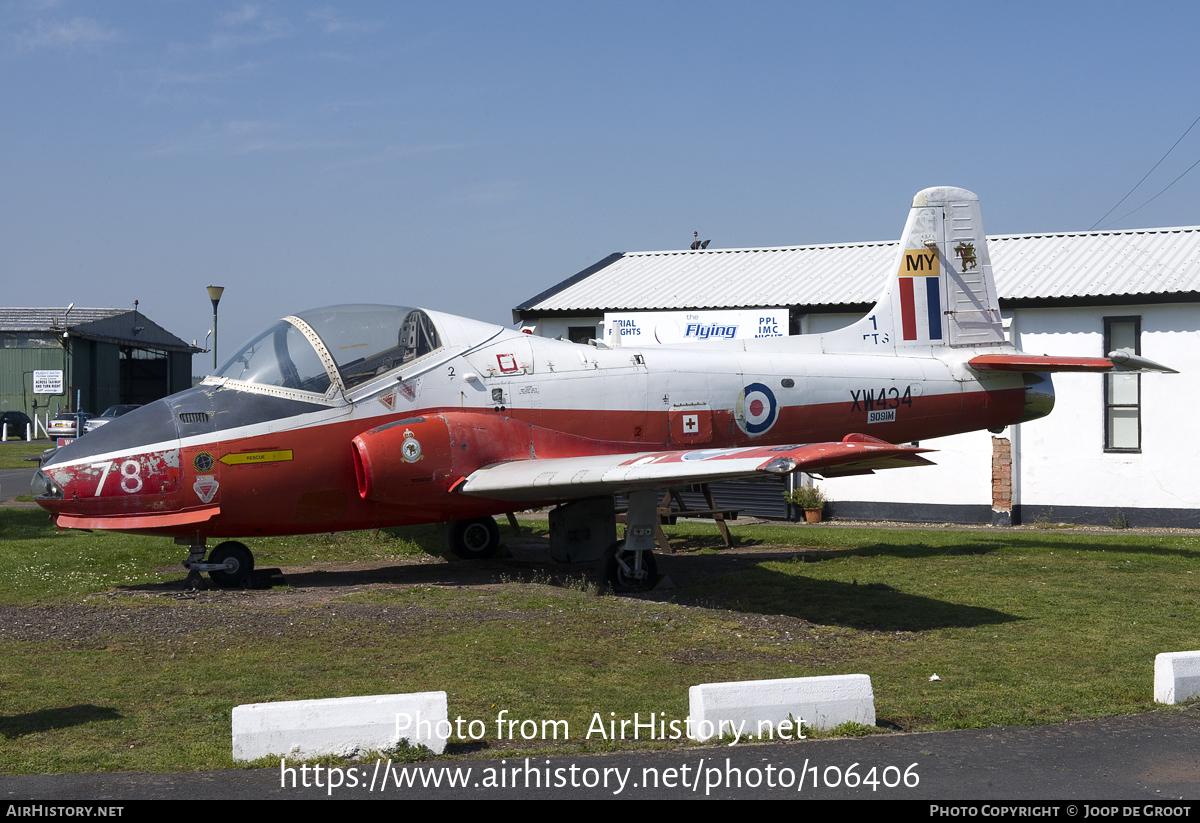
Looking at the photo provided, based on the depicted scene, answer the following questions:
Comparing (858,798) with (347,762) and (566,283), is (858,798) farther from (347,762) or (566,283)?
(566,283)

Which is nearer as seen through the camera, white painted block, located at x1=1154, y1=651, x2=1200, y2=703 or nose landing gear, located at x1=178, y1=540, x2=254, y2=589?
white painted block, located at x1=1154, y1=651, x2=1200, y2=703

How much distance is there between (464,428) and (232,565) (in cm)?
301

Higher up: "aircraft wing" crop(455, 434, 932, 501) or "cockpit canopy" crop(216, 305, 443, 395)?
"cockpit canopy" crop(216, 305, 443, 395)

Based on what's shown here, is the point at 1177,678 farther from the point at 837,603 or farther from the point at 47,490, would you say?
the point at 47,490

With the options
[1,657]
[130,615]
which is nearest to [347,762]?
[1,657]

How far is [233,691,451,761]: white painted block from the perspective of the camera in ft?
18.3

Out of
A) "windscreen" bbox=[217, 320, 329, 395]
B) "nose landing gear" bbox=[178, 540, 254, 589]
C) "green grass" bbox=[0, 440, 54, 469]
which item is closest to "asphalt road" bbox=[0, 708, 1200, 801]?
"nose landing gear" bbox=[178, 540, 254, 589]

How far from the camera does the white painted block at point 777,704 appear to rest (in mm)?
6055

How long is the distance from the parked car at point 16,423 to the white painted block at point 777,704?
176 ft

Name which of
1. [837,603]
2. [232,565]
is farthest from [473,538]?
[837,603]

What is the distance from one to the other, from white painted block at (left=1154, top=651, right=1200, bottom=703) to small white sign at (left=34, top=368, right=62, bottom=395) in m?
58.0

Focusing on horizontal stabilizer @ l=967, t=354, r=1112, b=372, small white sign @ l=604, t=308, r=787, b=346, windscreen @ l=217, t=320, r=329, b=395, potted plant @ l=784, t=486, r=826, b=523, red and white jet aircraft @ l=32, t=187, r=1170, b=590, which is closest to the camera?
red and white jet aircraft @ l=32, t=187, r=1170, b=590

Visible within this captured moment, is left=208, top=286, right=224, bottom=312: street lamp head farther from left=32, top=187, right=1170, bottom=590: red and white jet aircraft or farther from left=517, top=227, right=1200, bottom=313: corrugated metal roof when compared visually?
left=32, top=187, right=1170, bottom=590: red and white jet aircraft

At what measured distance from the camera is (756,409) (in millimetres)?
13109
